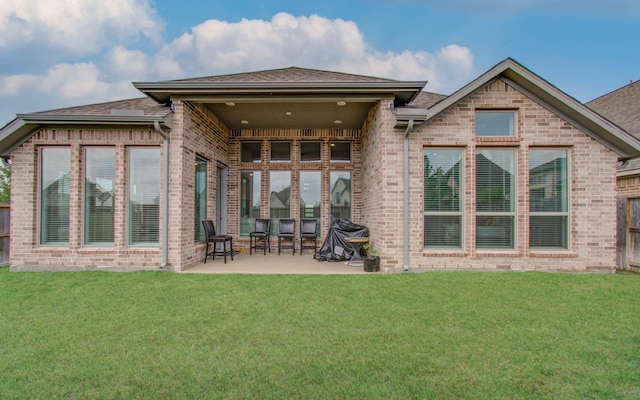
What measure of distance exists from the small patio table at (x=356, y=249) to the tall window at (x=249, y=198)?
3.10 m

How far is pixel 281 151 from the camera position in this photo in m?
8.54

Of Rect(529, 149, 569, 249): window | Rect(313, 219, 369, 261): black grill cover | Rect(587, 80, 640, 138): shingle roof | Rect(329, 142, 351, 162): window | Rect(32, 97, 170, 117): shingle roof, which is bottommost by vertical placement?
Rect(313, 219, 369, 261): black grill cover

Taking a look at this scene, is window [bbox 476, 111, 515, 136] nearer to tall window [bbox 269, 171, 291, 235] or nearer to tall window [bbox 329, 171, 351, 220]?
tall window [bbox 329, 171, 351, 220]

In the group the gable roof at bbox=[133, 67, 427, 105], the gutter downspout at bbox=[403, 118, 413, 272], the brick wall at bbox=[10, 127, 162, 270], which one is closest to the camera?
the gable roof at bbox=[133, 67, 427, 105]

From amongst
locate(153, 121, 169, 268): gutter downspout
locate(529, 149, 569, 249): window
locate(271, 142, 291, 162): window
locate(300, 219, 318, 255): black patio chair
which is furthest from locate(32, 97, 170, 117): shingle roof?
locate(529, 149, 569, 249): window

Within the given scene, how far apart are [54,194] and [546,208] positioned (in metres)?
9.43

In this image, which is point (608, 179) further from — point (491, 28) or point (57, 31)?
point (57, 31)

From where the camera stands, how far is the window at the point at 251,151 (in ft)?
27.9

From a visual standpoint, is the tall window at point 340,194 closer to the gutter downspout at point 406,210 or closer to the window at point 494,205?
the gutter downspout at point 406,210

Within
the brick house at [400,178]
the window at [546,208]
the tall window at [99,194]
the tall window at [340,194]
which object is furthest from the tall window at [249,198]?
the window at [546,208]

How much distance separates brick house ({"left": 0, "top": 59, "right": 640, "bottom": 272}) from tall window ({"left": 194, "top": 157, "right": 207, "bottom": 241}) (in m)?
0.68

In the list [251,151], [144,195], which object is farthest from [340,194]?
[144,195]

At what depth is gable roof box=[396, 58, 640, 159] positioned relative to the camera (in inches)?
201

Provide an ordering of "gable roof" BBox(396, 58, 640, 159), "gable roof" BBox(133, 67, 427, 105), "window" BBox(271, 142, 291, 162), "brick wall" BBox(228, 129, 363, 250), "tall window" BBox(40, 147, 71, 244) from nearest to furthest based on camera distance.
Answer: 1. "gable roof" BBox(396, 58, 640, 159)
2. "gable roof" BBox(133, 67, 427, 105)
3. "tall window" BBox(40, 147, 71, 244)
4. "brick wall" BBox(228, 129, 363, 250)
5. "window" BBox(271, 142, 291, 162)
